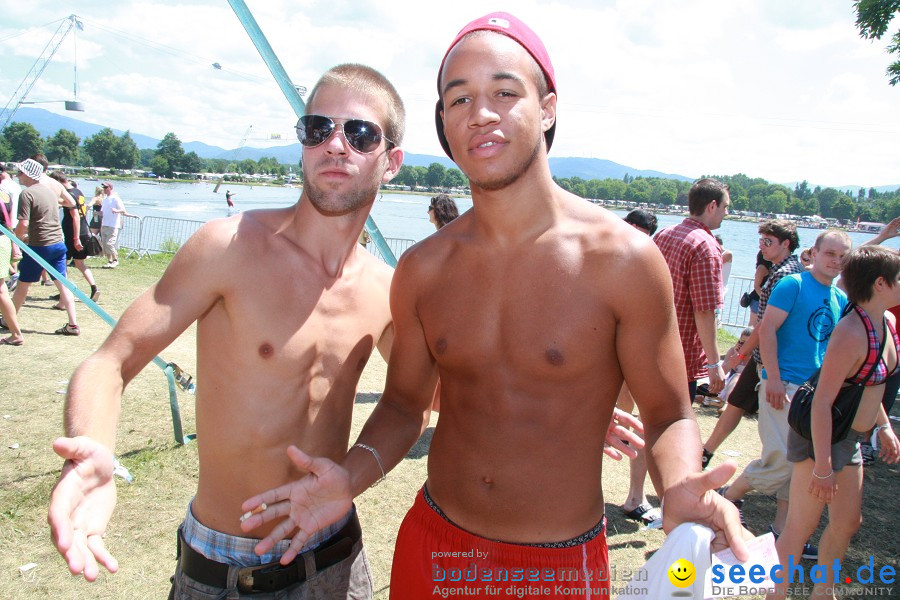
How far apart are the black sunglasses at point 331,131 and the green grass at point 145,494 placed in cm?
286

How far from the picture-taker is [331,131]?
217 centimetres

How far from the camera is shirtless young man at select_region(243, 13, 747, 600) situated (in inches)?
71.0

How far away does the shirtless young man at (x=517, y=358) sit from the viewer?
1803 mm

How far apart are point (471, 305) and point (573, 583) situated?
36.9 inches

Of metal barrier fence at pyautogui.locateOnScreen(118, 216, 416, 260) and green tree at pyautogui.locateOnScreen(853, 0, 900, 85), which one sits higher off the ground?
green tree at pyautogui.locateOnScreen(853, 0, 900, 85)

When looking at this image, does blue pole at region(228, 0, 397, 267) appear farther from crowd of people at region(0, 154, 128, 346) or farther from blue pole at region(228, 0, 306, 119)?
crowd of people at region(0, 154, 128, 346)

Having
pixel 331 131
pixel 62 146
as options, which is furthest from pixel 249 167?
pixel 331 131

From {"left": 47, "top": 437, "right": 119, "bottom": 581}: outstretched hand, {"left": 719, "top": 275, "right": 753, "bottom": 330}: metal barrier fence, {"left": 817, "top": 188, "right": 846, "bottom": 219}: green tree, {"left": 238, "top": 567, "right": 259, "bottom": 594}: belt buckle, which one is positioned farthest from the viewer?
{"left": 817, "top": 188, "right": 846, "bottom": 219}: green tree

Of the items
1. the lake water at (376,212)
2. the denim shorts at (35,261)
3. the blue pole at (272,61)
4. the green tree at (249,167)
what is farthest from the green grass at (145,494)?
the green tree at (249,167)

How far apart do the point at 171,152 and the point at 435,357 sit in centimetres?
9477

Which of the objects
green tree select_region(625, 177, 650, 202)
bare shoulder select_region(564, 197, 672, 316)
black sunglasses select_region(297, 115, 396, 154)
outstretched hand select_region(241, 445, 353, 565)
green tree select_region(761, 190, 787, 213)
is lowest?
outstretched hand select_region(241, 445, 353, 565)

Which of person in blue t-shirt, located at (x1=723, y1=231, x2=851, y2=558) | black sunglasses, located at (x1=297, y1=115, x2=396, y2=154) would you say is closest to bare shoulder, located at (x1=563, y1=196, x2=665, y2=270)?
black sunglasses, located at (x1=297, y1=115, x2=396, y2=154)

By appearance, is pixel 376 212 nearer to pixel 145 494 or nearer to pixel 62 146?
pixel 145 494

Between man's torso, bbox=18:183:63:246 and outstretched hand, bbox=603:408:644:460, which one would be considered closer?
outstretched hand, bbox=603:408:644:460
